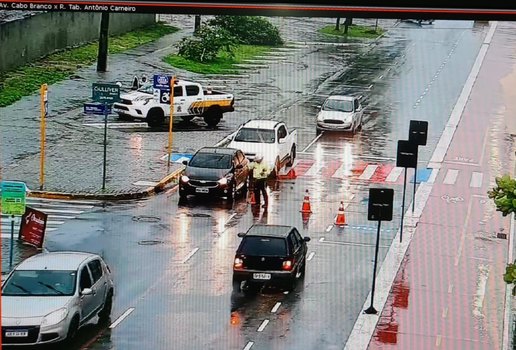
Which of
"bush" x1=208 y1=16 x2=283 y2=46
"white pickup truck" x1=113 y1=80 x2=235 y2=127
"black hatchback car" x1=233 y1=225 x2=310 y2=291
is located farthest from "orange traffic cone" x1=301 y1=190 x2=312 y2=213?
"bush" x1=208 y1=16 x2=283 y2=46

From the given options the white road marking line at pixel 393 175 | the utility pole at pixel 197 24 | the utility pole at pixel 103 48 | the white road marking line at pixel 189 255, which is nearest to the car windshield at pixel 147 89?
the utility pole at pixel 103 48

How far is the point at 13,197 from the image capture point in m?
8.18

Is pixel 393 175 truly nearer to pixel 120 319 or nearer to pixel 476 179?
pixel 476 179

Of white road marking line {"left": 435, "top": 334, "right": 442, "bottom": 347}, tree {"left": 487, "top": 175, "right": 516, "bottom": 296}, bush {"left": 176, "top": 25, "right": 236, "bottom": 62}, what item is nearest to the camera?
tree {"left": 487, "top": 175, "right": 516, "bottom": 296}

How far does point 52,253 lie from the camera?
916cm

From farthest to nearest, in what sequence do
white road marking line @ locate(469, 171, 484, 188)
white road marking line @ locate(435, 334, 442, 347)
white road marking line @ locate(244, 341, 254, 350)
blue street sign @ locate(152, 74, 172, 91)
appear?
white road marking line @ locate(469, 171, 484, 188) < white road marking line @ locate(435, 334, 442, 347) < blue street sign @ locate(152, 74, 172, 91) < white road marking line @ locate(244, 341, 254, 350)

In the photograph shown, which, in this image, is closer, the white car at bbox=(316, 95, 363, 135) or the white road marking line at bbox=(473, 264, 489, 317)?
the white car at bbox=(316, 95, 363, 135)

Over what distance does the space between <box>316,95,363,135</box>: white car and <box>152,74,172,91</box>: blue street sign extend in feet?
3.64

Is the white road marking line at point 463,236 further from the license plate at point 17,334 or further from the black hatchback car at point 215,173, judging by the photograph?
the license plate at point 17,334

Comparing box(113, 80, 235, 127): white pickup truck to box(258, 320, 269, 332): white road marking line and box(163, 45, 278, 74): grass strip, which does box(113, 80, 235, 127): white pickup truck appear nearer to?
box(163, 45, 278, 74): grass strip

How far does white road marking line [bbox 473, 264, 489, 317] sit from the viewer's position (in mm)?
9023

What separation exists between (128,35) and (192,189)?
7.20 ft

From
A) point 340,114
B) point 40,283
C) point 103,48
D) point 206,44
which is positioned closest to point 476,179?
point 340,114

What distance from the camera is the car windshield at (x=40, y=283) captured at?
877cm
